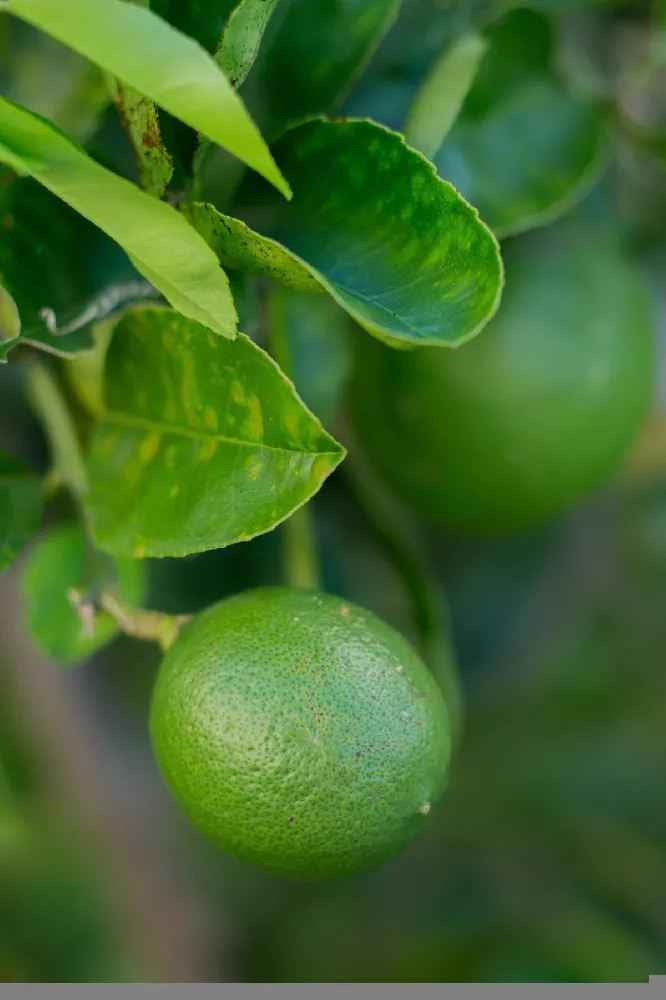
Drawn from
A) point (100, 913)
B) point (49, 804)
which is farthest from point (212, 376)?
point (100, 913)

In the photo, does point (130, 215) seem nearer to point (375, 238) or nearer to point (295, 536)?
point (375, 238)

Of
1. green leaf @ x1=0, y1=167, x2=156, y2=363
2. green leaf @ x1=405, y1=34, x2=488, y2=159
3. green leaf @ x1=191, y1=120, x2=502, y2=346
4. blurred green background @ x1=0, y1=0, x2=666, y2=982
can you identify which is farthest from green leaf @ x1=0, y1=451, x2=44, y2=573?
blurred green background @ x1=0, y1=0, x2=666, y2=982

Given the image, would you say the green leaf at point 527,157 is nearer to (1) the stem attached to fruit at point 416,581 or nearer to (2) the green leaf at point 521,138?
(2) the green leaf at point 521,138

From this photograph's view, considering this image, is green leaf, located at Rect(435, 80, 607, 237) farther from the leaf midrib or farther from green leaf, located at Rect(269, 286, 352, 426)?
the leaf midrib

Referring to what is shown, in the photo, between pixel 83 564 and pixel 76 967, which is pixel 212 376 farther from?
pixel 76 967

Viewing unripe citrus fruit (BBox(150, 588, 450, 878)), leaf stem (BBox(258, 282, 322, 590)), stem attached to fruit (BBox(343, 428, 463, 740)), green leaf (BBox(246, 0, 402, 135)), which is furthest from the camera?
stem attached to fruit (BBox(343, 428, 463, 740))

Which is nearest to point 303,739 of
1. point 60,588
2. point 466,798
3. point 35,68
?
point 60,588
